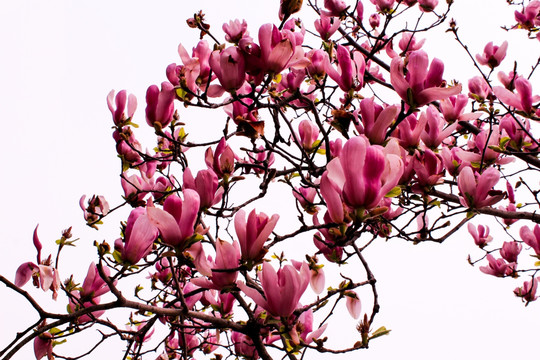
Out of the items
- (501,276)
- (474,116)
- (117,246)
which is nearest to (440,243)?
(474,116)

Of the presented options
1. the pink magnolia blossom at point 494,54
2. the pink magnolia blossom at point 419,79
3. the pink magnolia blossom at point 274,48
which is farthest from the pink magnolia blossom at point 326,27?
the pink magnolia blossom at point 419,79

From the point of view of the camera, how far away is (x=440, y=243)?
1122 millimetres

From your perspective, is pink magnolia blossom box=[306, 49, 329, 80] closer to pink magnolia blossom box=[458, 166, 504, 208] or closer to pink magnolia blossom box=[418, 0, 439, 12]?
pink magnolia blossom box=[458, 166, 504, 208]

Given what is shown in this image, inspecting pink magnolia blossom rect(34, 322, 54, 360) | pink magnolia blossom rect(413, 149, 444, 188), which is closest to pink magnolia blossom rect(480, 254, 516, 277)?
pink magnolia blossom rect(413, 149, 444, 188)

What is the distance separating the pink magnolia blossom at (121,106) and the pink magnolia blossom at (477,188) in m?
0.89

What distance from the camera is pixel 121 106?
3.62 ft

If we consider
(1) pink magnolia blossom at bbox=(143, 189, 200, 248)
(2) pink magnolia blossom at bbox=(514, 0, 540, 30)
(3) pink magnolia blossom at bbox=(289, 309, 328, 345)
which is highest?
(2) pink magnolia blossom at bbox=(514, 0, 540, 30)

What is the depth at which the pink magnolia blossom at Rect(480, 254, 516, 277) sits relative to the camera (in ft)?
6.29

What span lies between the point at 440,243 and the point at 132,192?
0.92 m

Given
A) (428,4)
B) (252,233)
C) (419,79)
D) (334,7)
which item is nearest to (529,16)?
(428,4)

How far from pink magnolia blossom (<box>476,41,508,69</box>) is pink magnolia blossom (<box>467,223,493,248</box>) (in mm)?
758

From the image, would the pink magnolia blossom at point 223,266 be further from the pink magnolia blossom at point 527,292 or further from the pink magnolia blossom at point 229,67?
the pink magnolia blossom at point 527,292

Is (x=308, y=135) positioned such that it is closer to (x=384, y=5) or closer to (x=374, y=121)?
(x=374, y=121)

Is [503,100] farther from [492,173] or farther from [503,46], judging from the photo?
[503,46]
